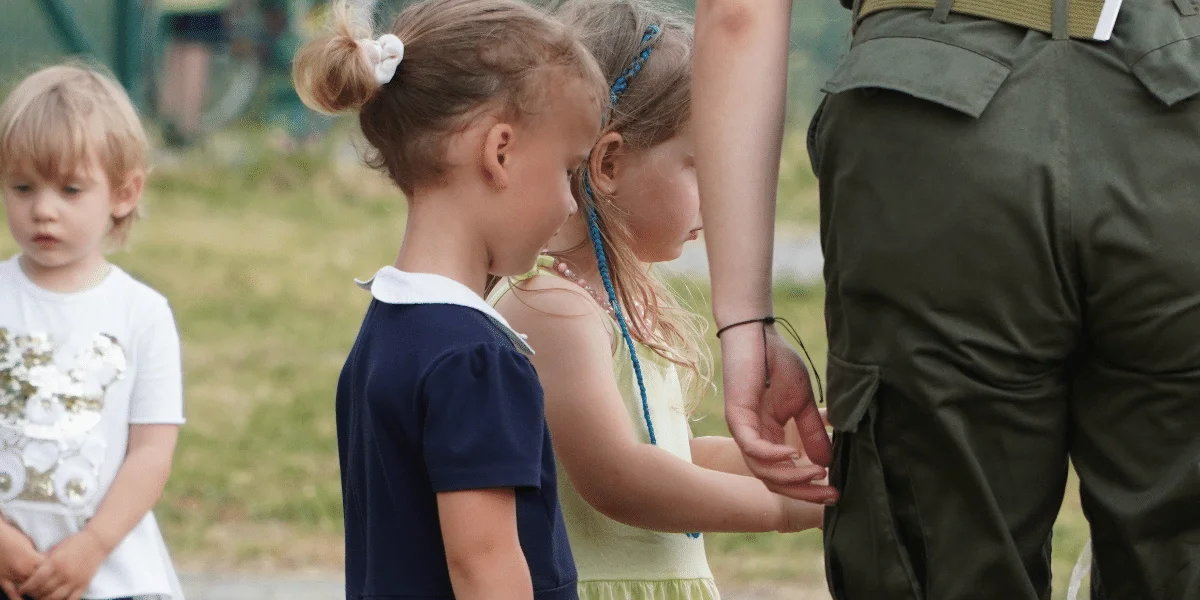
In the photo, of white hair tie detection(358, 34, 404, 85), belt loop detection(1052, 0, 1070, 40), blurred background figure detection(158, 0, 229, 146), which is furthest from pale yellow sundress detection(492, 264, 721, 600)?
blurred background figure detection(158, 0, 229, 146)

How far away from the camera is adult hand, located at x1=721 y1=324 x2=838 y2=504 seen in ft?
5.79

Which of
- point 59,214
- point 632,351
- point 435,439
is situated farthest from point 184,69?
point 435,439

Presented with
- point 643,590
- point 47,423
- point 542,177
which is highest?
point 542,177

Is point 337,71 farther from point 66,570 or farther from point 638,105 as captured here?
point 66,570

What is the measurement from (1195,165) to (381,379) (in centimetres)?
92

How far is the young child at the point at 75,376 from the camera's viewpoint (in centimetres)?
242

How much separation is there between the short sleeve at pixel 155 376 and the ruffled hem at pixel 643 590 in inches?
29.9

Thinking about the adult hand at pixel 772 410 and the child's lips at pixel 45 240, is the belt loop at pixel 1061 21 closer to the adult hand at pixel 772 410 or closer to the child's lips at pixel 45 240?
the adult hand at pixel 772 410

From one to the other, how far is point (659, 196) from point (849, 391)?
82 cm

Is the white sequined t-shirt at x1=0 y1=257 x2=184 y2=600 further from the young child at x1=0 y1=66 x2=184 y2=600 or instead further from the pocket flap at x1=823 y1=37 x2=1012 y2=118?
the pocket flap at x1=823 y1=37 x2=1012 y2=118

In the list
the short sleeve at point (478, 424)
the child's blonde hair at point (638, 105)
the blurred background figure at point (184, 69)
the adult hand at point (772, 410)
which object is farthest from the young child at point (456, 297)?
the blurred background figure at point (184, 69)

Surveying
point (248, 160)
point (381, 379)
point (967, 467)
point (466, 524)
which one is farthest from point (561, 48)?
point (248, 160)

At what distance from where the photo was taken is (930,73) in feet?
4.96

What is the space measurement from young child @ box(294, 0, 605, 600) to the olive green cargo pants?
411 mm
